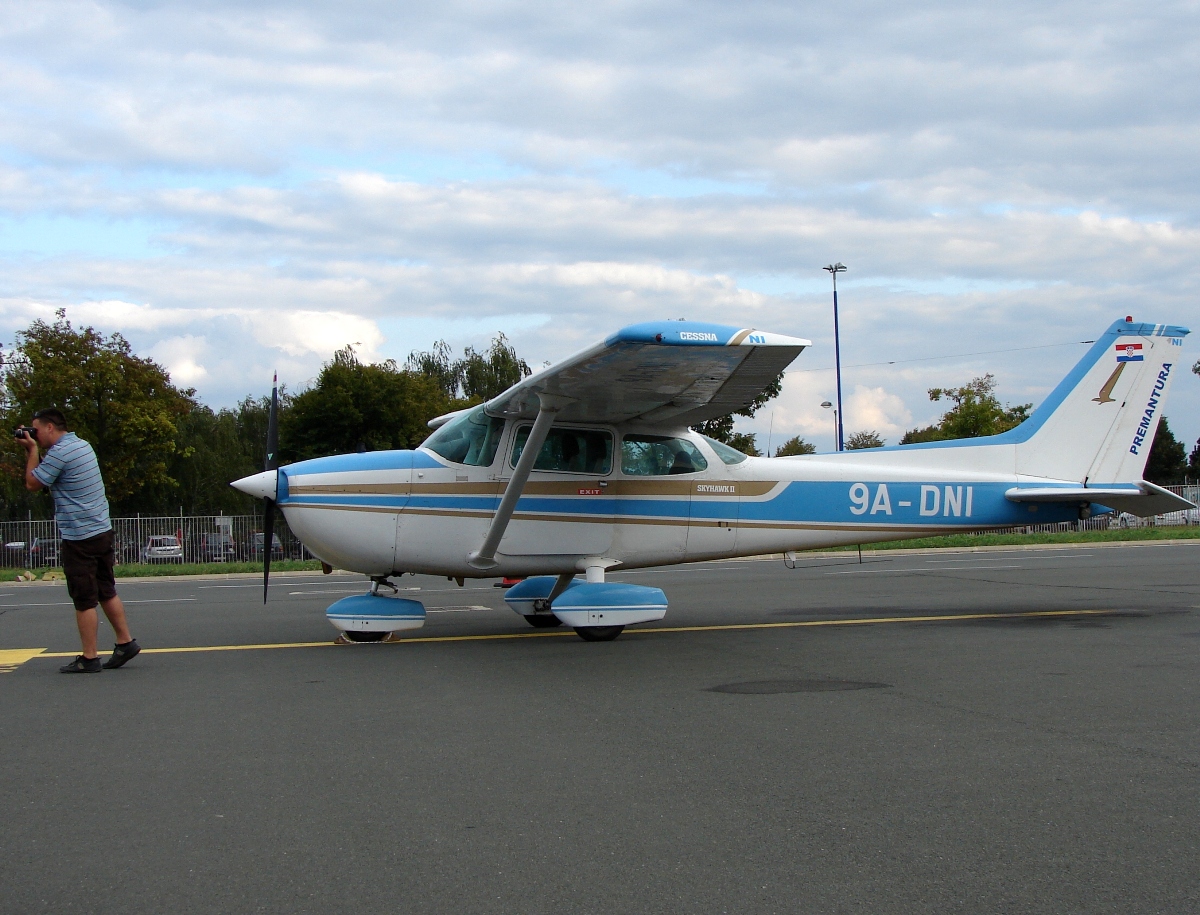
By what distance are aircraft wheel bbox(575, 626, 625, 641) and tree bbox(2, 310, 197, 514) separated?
29261 millimetres

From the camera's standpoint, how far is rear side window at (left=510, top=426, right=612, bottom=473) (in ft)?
33.4

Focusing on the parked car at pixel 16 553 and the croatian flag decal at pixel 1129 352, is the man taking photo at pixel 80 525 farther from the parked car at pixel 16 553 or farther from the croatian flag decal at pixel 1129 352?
the parked car at pixel 16 553

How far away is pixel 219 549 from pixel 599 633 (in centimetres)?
2653

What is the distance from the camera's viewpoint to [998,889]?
324 centimetres

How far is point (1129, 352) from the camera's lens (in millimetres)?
11805

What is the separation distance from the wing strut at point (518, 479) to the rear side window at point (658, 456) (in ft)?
3.36

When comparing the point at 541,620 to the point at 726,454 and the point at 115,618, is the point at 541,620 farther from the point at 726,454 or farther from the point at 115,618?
the point at 115,618

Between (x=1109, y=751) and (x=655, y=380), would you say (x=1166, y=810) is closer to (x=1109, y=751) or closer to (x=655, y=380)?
(x=1109, y=751)

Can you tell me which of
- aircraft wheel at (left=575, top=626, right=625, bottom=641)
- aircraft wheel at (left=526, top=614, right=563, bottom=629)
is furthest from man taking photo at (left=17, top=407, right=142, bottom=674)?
aircraft wheel at (left=526, top=614, right=563, bottom=629)

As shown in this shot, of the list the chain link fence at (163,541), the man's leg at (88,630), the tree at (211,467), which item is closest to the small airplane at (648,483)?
the man's leg at (88,630)

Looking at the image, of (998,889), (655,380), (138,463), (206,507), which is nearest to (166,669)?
(655,380)

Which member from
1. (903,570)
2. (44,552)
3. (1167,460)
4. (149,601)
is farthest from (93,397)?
(1167,460)

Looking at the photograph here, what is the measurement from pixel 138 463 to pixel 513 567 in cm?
3265

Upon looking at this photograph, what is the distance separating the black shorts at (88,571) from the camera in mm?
7664
